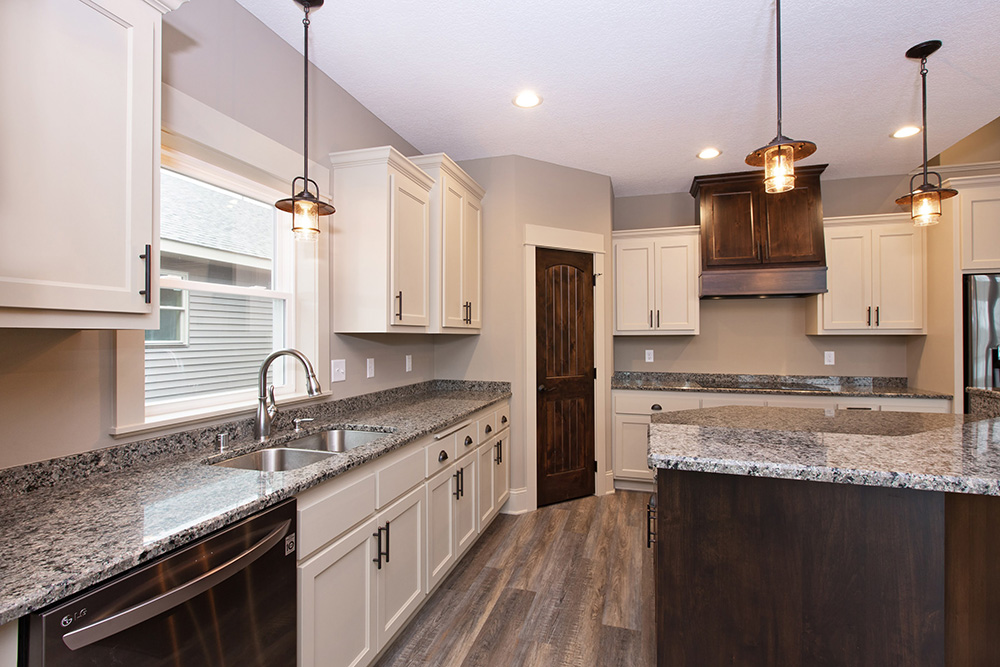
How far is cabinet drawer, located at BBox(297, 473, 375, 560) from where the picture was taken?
1.44 meters

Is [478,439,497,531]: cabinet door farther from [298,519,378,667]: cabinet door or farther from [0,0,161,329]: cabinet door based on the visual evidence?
[0,0,161,329]: cabinet door

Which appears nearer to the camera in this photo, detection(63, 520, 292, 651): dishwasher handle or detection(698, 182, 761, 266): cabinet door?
detection(63, 520, 292, 651): dishwasher handle

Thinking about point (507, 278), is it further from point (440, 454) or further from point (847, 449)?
point (847, 449)

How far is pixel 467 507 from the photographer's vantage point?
2.75 meters

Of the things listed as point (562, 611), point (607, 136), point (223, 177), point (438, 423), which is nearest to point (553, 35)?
point (607, 136)

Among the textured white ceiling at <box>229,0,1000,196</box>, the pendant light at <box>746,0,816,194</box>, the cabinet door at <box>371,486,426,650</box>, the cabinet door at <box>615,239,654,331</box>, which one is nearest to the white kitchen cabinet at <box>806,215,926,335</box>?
the textured white ceiling at <box>229,0,1000,196</box>

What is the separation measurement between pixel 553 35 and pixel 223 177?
5.24 ft

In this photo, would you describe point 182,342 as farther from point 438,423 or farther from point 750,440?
point 750,440

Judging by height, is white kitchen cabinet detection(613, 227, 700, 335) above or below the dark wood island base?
above

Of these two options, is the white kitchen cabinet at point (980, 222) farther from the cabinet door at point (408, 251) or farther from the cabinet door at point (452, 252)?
the cabinet door at point (408, 251)

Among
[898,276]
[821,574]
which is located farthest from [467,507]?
[898,276]

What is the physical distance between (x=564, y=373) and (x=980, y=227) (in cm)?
307

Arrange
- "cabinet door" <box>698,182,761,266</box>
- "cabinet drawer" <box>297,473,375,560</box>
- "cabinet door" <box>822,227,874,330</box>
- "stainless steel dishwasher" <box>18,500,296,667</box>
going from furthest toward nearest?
"cabinet door" <box>698,182,761,266</box>
"cabinet door" <box>822,227,874,330</box>
"cabinet drawer" <box>297,473,375,560</box>
"stainless steel dishwasher" <box>18,500,296,667</box>

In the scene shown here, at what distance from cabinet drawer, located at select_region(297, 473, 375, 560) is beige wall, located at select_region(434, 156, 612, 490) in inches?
76.6
